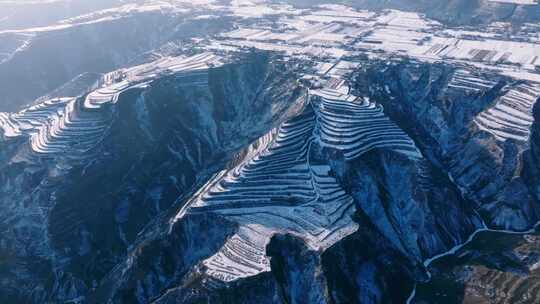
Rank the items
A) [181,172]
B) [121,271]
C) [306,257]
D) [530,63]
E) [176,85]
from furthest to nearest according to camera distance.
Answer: [530,63]
[176,85]
[181,172]
[121,271]
[306,257]


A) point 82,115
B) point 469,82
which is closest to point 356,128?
point 469,82

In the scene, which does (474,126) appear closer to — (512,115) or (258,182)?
(512,115)

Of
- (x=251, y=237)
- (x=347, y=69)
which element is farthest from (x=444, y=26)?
(x=251, y=237)

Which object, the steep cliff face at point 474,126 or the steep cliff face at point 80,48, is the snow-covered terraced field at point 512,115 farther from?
the steep cliff face at point 80,48

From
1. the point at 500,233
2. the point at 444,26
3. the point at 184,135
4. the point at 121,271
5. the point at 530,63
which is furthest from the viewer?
the point at 444,26

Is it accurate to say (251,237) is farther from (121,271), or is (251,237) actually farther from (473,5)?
(473,5)

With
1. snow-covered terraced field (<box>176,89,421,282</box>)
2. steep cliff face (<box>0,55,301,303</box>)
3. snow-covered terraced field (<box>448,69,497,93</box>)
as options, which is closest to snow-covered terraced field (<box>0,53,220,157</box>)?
steep cliff face (<box>0,55,301,303</box>)

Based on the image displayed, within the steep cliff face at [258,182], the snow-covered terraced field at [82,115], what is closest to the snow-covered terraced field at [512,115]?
the steep cliff face at [258,182]
